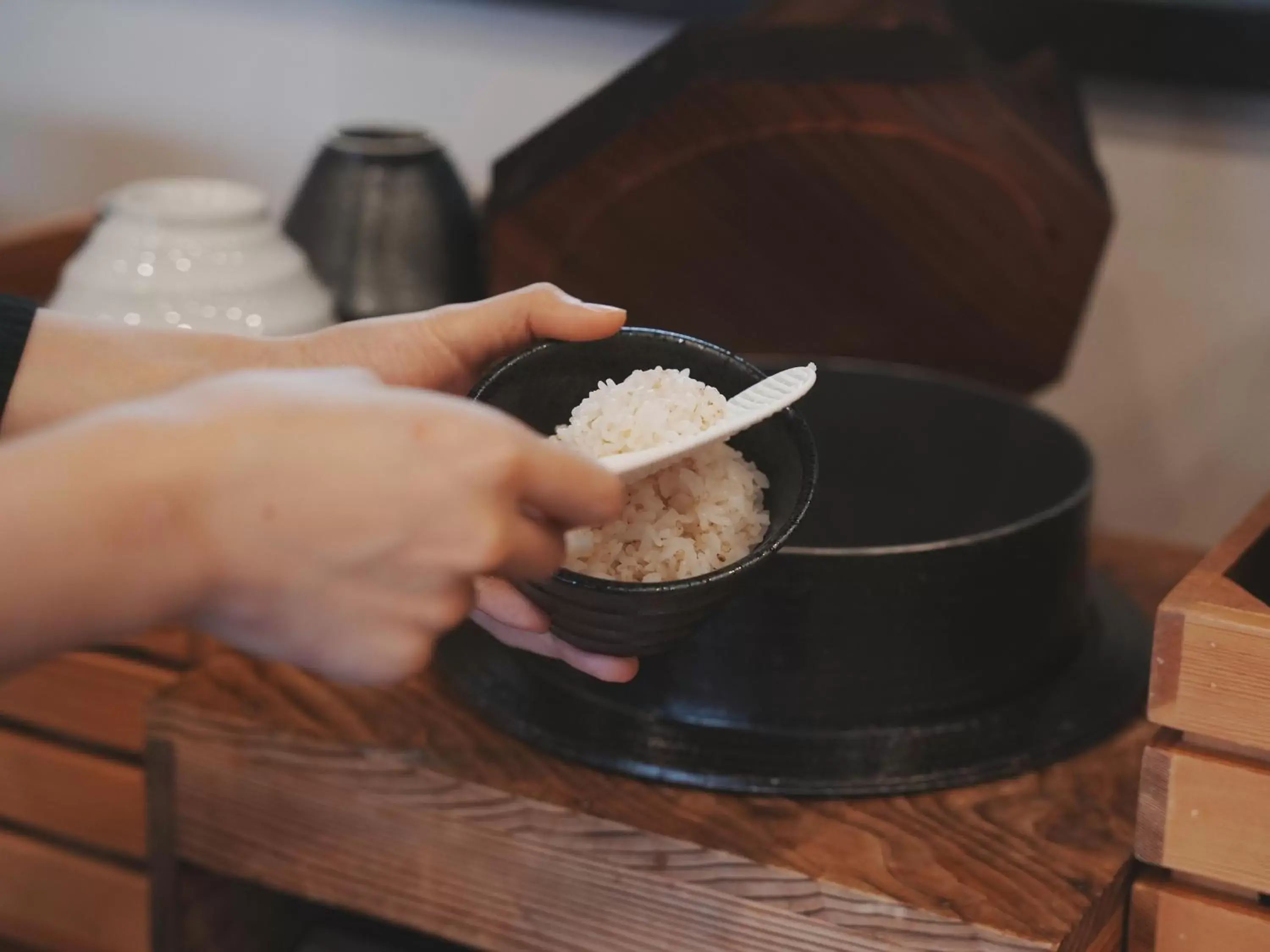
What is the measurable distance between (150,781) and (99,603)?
21.7 inches

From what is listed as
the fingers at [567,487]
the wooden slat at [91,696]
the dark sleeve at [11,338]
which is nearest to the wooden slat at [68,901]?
the wooden slat at [91,696]

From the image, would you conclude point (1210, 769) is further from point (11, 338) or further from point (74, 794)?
point (74, 794)

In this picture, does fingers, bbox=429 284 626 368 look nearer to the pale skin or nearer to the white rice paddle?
the white rice paddle

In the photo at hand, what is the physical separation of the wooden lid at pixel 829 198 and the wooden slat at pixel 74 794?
0.55m

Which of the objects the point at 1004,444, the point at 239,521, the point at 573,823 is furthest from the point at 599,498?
the point at 1004,444

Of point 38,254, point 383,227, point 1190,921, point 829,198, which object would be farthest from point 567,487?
point 38,254

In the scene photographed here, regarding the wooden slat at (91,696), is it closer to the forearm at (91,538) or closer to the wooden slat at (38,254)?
the wooden slat at (38,254)

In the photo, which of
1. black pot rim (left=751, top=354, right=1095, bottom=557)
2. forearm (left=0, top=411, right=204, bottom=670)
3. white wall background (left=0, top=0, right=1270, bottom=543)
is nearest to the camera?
forearm (left=0, top=411, right=204, bottom=670)

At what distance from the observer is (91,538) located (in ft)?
1.85

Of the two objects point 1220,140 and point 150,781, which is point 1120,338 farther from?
point 150,781

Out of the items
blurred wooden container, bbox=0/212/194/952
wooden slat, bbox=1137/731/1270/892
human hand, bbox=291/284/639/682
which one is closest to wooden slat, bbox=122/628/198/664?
blurred wooden container, bbox=0/212/194/952

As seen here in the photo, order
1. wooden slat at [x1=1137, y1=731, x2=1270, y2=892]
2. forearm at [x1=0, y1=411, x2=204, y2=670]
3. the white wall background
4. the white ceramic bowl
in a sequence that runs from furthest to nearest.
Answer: the white wall background, the white ceramic bowl, wooden slat at [x1=1137, y1=731, x2=1270, y2=892], forearm at [x1=0, y1=411, x2=204, y2=670]

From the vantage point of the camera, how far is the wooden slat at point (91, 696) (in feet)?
3.92

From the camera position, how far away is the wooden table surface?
2.83ft
